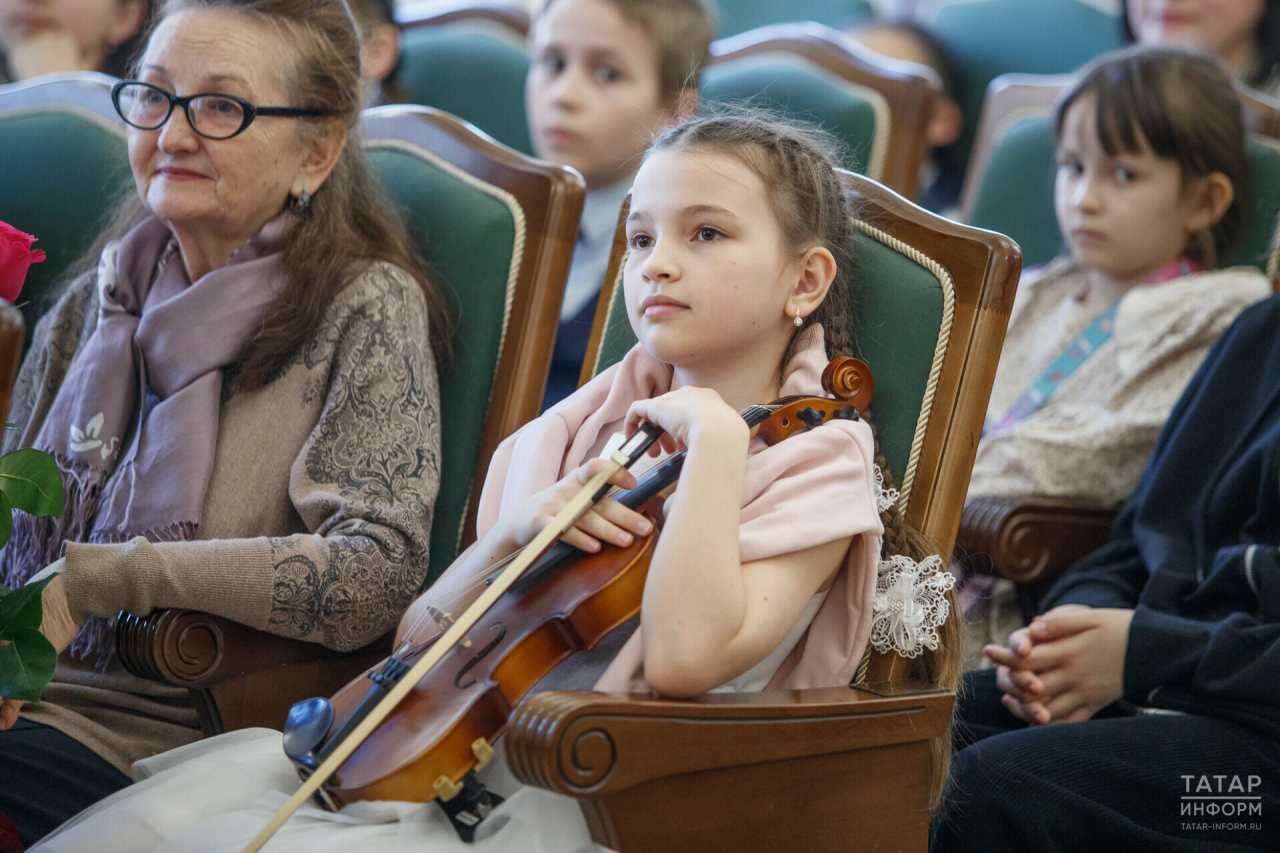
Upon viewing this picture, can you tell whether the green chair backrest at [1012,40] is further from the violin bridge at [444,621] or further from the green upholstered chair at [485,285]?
the violin bridge at [444,621]

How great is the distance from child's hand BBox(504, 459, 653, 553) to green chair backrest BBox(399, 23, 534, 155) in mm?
1874

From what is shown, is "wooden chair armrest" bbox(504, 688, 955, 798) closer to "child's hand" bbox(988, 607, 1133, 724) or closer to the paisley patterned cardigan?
"child's hand" bbox(988, 607, 1133, 724)

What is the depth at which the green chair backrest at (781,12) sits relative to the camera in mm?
4037

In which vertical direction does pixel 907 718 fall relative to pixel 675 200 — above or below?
below

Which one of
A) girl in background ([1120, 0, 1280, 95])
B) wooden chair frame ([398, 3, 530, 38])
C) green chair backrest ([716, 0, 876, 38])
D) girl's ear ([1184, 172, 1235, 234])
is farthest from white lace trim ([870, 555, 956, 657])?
green chair backrest ([716, 0, 876, 38])

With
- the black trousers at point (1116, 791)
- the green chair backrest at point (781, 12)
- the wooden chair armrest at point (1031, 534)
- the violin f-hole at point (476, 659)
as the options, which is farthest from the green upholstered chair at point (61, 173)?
the green chair backrest at point (781, 12)

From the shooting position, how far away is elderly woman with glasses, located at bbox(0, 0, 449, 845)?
1334mm

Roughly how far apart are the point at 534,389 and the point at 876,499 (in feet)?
1.80

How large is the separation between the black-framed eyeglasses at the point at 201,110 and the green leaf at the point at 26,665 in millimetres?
708

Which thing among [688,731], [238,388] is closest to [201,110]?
[238,388]

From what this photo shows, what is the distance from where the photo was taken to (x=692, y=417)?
3.55 feet

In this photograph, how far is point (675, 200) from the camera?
1183 mm

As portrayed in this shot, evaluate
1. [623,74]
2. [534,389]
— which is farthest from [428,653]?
[623,74]

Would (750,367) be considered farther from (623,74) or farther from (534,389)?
(623,74)
